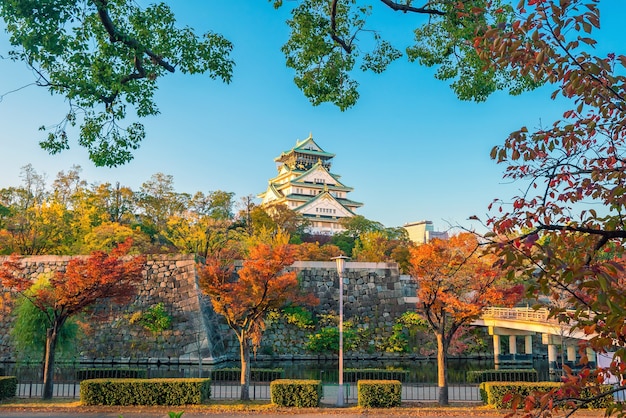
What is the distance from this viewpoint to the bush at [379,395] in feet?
47.8

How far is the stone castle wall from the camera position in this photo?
28.0 metres

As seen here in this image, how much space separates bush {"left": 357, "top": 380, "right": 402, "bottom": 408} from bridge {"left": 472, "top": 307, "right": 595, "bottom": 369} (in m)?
14.8

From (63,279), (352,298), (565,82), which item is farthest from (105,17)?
(352,298)

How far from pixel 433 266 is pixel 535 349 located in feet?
76.1

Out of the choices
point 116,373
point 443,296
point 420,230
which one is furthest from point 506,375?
point 420,230

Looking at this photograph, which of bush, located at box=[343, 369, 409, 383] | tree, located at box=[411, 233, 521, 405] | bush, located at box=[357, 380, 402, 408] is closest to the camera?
bush, located at box=[357, 380, 402, 408]

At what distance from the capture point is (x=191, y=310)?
28844mm

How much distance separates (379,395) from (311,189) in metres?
61.9

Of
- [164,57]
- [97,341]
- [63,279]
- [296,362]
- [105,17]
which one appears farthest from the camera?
[296,362]

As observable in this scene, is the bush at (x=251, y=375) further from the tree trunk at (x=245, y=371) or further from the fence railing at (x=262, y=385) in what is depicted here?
the tree trunk at (x=245, y=371)

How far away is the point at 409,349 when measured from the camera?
32031 millimetres

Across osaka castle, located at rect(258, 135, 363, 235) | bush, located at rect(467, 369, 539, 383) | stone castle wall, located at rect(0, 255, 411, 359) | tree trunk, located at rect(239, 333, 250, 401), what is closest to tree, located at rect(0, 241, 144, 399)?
tree trunk, located at rect(239, 333, 250, 401)

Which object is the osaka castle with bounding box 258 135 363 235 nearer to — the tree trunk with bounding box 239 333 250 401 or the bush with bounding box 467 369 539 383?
the bush with bounding box 467 369 539 383

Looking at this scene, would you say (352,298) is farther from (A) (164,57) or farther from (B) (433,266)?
(A) (164,57)
